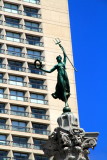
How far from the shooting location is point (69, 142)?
32250 mm

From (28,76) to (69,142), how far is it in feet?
225

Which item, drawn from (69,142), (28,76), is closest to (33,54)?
(28,76)

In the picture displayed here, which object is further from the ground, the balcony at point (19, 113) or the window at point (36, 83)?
the window at point (36, 83)

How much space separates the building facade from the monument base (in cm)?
5920

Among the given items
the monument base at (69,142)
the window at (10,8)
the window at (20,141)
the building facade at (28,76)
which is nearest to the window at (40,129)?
the building facade at (28,76)

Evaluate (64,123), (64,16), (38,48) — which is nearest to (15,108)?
(38,48)

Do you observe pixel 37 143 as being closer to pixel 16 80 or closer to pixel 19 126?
pixel 19 126

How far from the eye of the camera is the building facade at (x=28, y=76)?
9525cm

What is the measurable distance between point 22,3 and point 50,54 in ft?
28.7

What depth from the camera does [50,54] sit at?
342 feet

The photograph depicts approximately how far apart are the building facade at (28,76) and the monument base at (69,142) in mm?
59201

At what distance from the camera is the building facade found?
95250mm

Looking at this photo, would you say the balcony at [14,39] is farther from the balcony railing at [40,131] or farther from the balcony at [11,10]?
the balcony railing at [40,131]

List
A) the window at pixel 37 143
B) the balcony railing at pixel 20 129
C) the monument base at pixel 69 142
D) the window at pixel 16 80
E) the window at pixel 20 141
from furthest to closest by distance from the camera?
1. the window at pixel 16 80
2. the window at pixel 37 143
3. the balcony railing at pixel 20 129
4. the window at pixel 20 141
5. the monument base at pixel 69 142
